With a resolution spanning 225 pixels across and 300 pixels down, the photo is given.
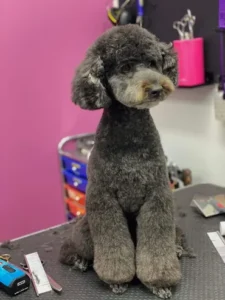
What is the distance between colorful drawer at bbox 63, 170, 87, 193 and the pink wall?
0.08 metres

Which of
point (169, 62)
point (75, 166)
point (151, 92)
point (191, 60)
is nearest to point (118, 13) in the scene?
point (191, 60)

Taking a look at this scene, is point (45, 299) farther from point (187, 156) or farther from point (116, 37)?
point (187, 156)

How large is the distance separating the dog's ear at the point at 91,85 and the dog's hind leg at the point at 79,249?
0.33 meters

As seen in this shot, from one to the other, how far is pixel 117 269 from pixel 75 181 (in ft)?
3.24

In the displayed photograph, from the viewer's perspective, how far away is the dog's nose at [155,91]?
0.90 meters

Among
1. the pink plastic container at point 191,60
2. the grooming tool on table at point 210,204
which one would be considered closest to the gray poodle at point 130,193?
the grooming tool on table at point 210,204

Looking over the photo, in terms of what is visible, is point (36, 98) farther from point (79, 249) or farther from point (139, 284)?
point (139, 284)

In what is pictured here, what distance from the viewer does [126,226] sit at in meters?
1.03

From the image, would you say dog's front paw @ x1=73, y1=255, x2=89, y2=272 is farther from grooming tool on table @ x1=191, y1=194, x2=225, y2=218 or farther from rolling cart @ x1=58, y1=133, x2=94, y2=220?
rolling cart @ x1=58, y1=133, x2=94, y2=220

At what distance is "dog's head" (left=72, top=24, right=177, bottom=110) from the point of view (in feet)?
3.00

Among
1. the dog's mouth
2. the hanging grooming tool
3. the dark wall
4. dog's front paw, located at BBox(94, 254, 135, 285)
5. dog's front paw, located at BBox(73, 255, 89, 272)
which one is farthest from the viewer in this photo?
the hanging grooming tool

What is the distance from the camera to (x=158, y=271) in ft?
3.24

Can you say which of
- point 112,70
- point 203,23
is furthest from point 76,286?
point 203,23

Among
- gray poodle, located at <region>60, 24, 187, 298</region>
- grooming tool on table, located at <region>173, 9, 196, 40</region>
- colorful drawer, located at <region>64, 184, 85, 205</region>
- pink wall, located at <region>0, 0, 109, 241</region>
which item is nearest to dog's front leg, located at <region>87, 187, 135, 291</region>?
gray poodle, located at <region>60, 24, 187, 298</region>
